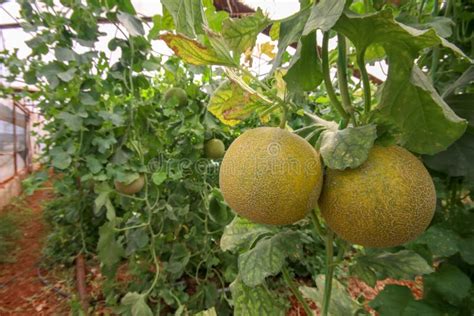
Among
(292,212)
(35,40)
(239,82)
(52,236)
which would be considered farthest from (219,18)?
(52,236)

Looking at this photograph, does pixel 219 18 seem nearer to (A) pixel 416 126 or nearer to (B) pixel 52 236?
(A) pixel 416 126

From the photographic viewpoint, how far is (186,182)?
1666mm

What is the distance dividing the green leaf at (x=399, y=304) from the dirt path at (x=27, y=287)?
6.90 feet

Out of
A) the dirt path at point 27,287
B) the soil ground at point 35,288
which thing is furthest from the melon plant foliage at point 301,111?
the dirt path at point 27,287

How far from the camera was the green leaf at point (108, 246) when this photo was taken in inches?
58.2

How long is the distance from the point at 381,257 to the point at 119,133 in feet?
4.19

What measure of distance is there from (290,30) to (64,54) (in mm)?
1074

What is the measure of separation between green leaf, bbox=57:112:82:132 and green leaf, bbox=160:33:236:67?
946 mm

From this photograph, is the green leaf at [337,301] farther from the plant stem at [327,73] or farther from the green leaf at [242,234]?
the plant stem at [327,73]

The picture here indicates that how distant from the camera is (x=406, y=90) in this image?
45cm

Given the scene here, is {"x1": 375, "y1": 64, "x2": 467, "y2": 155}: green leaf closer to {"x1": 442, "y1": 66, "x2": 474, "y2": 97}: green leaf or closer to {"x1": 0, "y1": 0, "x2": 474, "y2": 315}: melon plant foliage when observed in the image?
{"x1": 0, "y1": 0, "x2": 474, "y2": 315}: melon plant foliage

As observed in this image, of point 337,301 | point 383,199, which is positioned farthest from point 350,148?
point 337,301

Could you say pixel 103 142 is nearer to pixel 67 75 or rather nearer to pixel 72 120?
pixel 72 120

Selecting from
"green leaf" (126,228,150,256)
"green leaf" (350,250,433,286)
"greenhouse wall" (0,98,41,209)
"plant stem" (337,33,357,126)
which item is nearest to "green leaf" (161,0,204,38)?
"plant stem" (337,33,357,126)
